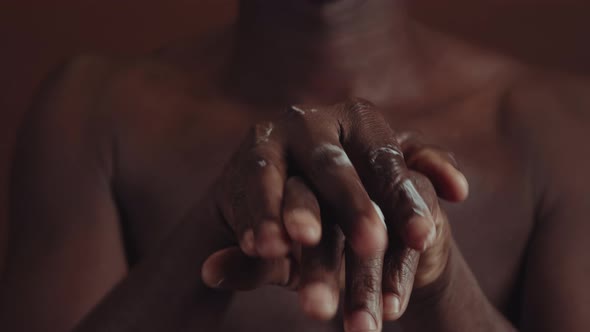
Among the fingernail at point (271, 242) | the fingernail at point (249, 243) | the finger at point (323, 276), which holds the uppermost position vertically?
the fingernail at point (271, 242)

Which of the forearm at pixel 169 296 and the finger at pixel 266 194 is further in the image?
the forearm at pixel 169 296

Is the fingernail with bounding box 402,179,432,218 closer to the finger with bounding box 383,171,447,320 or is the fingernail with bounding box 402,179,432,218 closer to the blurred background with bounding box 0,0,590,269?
the finger with bounding box 383,171,447,320

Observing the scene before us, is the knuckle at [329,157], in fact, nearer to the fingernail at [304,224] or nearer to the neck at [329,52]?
the fingernail at [304,224]

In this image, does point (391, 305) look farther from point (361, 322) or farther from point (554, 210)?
point (554, 210)

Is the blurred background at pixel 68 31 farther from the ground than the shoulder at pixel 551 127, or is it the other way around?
the shoulder at pixel 551 127

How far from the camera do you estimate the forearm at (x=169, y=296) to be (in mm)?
572

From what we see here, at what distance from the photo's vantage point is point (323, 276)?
1.38 ft

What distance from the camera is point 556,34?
97cm

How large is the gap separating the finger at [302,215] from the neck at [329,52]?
1.07 feet

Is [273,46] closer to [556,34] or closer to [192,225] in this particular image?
[192,225]

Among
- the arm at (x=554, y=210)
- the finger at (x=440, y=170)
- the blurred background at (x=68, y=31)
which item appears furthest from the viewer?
the blurred background at (x=68, y=31)

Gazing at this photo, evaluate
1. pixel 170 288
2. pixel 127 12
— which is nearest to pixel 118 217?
pixel 170 288

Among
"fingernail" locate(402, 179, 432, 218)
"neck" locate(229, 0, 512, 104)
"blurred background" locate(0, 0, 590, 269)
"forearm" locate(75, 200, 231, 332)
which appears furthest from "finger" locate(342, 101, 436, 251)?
"blurred background" locate(0, 0, 590, 269)

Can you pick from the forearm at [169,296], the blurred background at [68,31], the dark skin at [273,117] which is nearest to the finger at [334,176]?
the forearm at [169,296]
